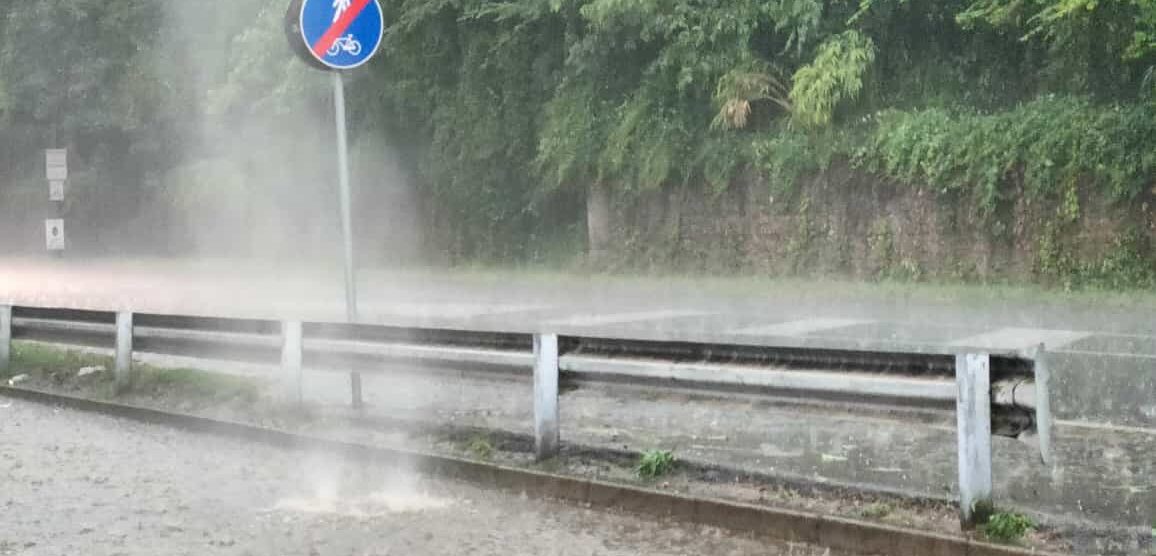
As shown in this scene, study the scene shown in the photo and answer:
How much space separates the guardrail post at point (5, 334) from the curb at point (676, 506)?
393cm

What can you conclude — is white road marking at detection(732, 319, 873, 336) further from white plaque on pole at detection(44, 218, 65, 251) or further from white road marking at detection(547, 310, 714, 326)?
white plaque on pole at detection(44, 218, 65, 251)

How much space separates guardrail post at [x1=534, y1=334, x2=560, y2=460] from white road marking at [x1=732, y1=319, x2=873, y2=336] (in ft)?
19.3

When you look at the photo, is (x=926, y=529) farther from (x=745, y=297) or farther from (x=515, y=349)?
(x=745, y=297)

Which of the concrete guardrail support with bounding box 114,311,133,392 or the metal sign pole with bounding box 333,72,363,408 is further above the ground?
the metal sign pole with bounding box 333,72,363,408

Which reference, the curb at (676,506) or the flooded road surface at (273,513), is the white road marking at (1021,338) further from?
the flooded road surface at (273,513)

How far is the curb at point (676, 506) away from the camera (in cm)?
525

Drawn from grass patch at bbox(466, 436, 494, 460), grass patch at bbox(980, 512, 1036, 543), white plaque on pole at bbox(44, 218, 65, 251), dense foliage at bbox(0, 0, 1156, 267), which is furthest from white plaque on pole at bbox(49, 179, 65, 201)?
grass patch at bbox(980, 512, 1036, 543)

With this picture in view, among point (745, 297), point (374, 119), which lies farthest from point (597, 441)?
point (374, 119)

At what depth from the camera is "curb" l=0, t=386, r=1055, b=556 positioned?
525 cm

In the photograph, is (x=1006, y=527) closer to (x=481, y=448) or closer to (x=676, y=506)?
(x=676, y=506)

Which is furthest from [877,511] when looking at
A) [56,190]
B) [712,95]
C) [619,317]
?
[56,190]

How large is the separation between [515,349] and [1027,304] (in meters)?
11.0

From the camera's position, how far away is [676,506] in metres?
6.09

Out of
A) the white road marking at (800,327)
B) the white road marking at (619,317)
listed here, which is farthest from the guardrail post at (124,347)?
the white road marking at (800,327)
